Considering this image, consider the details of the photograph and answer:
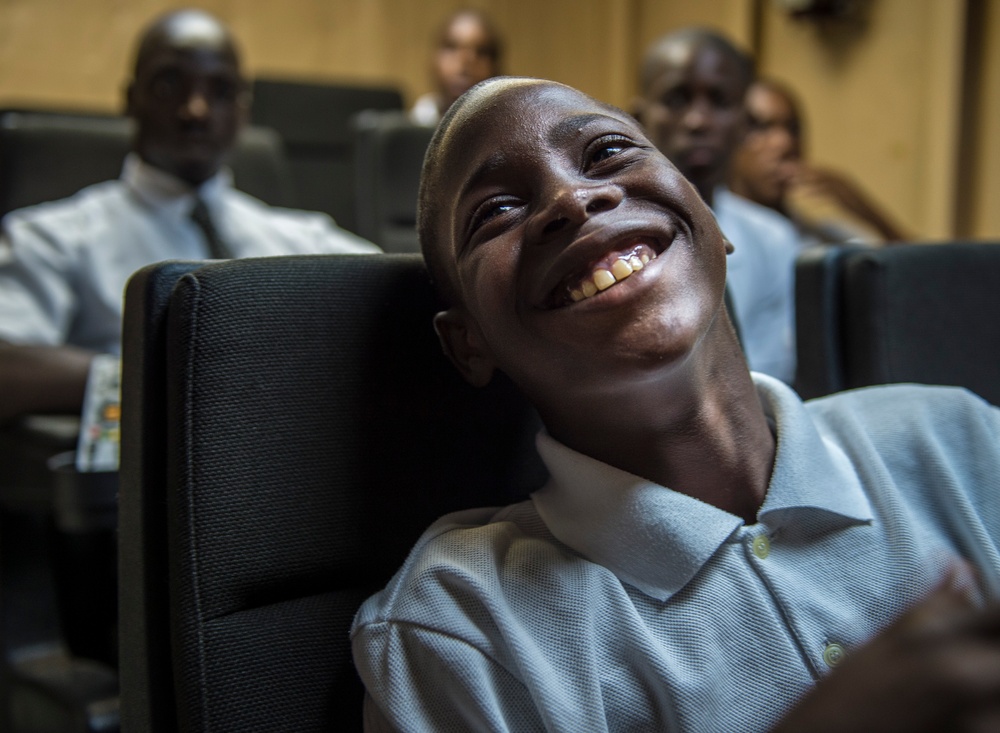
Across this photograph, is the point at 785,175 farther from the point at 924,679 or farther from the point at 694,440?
the point at 924,679

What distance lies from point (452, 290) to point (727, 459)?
0.27 meters

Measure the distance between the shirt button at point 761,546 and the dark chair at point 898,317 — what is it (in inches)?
18.8

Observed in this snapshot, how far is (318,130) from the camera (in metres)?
3.79

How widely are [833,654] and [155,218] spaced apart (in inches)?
75.1

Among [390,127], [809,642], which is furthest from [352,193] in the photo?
[809,642]

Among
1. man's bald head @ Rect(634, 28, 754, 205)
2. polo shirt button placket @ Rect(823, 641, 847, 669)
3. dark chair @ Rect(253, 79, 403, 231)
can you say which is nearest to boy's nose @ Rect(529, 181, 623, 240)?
polo shirt button placket @ Rect(823, 641, 847, 669)

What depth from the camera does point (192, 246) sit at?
7.49ft

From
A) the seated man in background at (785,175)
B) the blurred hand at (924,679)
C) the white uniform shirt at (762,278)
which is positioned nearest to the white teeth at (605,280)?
the blurred hand at (924,679)

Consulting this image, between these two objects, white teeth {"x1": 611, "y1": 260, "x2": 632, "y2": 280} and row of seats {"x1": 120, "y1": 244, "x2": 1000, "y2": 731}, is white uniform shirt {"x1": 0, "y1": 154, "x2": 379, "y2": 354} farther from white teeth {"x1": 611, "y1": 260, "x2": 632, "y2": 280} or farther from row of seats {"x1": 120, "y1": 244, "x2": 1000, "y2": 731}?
white teeth {"x1": 611, "y1": 260, "x2": 632, "y2": 280}

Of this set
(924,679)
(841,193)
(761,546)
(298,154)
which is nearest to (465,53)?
(298,154)

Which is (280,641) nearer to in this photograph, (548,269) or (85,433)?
(548,269)

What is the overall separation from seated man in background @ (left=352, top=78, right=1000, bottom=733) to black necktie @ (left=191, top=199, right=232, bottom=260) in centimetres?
140

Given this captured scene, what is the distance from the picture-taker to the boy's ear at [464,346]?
33.8 inches

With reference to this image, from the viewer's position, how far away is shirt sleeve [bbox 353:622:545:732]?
687 millimetres
